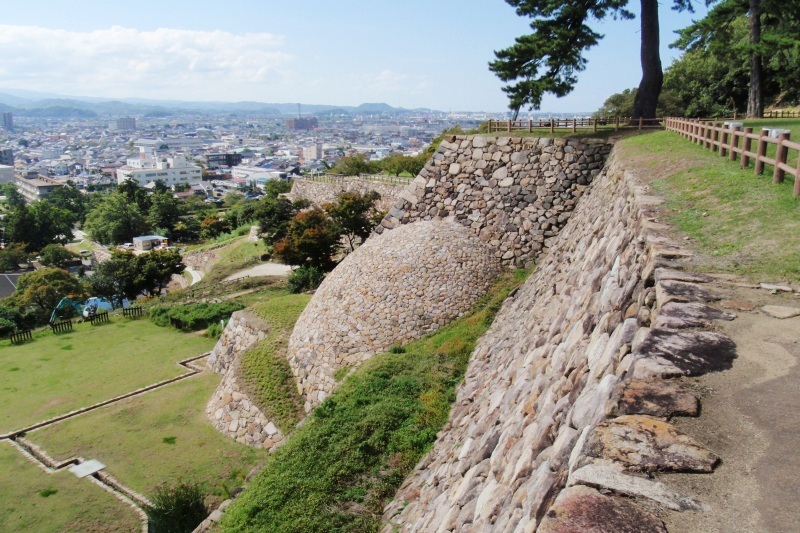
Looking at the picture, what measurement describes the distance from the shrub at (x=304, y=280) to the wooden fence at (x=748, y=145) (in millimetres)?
17888

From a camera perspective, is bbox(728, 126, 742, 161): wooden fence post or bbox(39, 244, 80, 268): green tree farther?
bbox(39, 244, 80, 268): green tree

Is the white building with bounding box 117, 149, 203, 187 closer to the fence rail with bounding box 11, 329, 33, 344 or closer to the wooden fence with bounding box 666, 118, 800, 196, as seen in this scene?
the fence rail with bounding box 11, 329, 33, 344

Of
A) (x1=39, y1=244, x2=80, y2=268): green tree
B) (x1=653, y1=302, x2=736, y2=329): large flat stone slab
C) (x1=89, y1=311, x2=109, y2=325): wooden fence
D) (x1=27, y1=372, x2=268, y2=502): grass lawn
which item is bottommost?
(x1=39, y1=244, x2=80, y2=268): green tree

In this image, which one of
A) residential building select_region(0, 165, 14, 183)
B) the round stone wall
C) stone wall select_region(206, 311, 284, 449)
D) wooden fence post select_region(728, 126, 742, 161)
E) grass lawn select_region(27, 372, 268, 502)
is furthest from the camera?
residential building select_region(0, 165, 14, 183)

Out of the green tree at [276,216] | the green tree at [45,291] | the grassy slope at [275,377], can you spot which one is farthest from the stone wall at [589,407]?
the green tree at [276,216]

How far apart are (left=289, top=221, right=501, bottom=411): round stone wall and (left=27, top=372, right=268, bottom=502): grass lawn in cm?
240

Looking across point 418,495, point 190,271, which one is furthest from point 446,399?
point 190,271

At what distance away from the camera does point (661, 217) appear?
7.29 metres

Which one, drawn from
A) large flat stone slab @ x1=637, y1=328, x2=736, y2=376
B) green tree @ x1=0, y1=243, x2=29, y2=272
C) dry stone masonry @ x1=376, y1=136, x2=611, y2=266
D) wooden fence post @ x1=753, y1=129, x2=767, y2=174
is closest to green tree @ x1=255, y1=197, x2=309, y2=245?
dry stone masonry @ x1=376, y1=136, x2=611, y2=266

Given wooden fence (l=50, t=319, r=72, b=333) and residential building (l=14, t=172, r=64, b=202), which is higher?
residential building (l=14, t=172, r=64, b=202)

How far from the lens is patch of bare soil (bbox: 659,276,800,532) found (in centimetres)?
258

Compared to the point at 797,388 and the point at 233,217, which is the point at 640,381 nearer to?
the point at 797,388

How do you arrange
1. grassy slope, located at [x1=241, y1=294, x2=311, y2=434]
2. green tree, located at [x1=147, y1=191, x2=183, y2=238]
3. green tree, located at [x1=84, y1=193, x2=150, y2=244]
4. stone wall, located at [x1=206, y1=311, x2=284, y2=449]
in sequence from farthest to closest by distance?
green tree, located at [x1=147, y1=191, x2=183, y2=238], green tree, located at [x1=84, y1=193, x2=150, y2=244], grassy slope, located at [x1=241, y1=294, x2=311, y2=434], stone wall, located at [x1=206, y1=311, x2=284, y2=449]

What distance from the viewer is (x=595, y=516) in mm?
2674
